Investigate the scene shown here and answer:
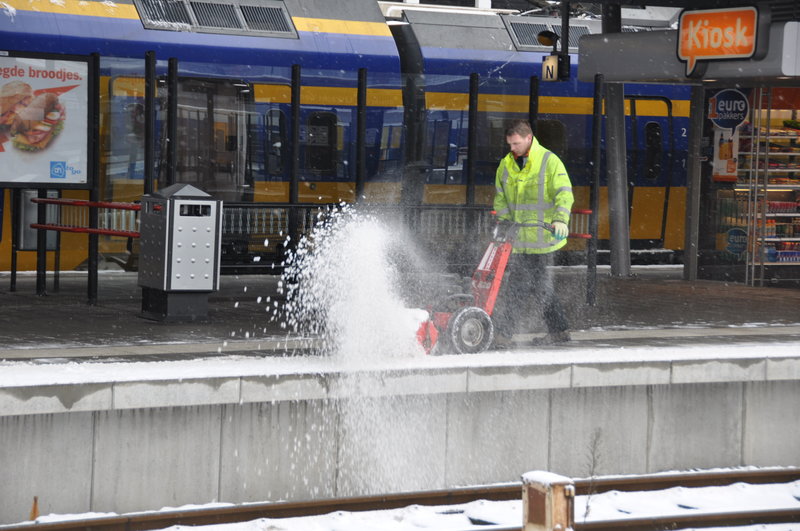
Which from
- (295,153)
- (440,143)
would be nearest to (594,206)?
(440,143)

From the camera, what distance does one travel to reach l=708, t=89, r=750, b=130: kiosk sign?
15883 mm

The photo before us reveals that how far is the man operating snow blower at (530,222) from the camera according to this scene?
988cm

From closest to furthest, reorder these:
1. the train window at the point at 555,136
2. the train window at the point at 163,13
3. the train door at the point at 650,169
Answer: the train window at the point at 163,13, the train window at the point at 555,136, the train door at the point at 650,169

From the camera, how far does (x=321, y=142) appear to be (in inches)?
601

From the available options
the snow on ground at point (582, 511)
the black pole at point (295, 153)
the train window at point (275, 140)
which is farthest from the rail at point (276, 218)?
the snow on ground at point (582, 511)

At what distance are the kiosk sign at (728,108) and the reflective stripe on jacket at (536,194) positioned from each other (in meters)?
6.60

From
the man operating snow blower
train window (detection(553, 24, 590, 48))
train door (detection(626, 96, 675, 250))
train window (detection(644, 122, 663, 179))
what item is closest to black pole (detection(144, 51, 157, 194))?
the man operating snow blower

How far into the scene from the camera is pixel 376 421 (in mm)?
8438

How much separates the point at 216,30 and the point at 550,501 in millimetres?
11069

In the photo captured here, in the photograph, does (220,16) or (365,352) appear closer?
(365,352)

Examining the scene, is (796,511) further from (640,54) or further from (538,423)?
(640,54)

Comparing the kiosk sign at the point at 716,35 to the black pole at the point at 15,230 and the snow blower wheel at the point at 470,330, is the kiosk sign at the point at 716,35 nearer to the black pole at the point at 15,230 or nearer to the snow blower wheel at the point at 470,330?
the snow blower wheel at the point at 470,330

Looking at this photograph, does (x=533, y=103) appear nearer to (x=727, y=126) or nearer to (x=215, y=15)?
(x=727, y=126)

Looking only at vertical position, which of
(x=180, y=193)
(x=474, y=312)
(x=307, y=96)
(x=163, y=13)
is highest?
(x=163, y=13)
